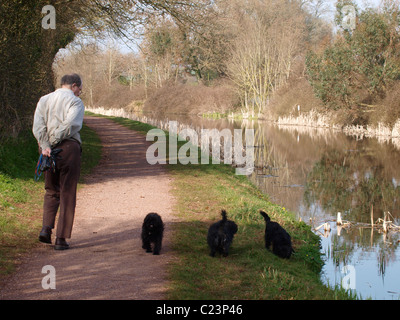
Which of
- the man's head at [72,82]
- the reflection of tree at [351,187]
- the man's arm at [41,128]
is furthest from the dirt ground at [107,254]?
the reflection of tree at [351,187]

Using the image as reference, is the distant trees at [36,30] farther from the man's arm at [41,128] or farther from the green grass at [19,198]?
the man's arm at [41,128]

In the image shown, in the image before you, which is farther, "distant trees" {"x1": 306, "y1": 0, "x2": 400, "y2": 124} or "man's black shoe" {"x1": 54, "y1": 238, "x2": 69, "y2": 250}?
"distant trees" {"x1": 306, "y1": 0, "x2": 400, "y2": 124}

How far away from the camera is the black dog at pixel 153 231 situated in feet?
21.1

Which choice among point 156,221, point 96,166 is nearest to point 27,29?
point 96,166

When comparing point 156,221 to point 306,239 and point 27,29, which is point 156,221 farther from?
point 27,29

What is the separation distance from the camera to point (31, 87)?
42.5 feet

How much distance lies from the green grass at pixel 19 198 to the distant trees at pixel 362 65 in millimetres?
22225

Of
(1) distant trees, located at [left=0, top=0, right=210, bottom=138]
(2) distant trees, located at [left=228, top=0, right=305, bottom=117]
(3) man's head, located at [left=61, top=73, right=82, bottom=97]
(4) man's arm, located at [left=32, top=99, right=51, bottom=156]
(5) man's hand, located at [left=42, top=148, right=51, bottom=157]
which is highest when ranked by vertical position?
(2) distant trees, located at [left=228, top=0, right=305, bottom=117]

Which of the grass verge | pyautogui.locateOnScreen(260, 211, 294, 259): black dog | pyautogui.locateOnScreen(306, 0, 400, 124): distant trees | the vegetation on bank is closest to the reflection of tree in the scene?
the vegetation on bank

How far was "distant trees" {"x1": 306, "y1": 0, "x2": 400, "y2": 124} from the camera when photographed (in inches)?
1220

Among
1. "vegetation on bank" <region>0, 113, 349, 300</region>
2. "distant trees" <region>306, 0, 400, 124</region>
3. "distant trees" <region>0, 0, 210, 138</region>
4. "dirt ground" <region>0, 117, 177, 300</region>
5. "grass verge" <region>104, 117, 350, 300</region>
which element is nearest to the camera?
"dirt ground" <region>0, 117, 177, 300</region>

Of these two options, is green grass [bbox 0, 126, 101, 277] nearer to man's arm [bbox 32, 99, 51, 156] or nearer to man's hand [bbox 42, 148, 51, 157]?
man's hand [bbox 42, 148, 51, 157]

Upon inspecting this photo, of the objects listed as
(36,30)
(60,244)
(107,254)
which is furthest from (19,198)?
(36,30)
